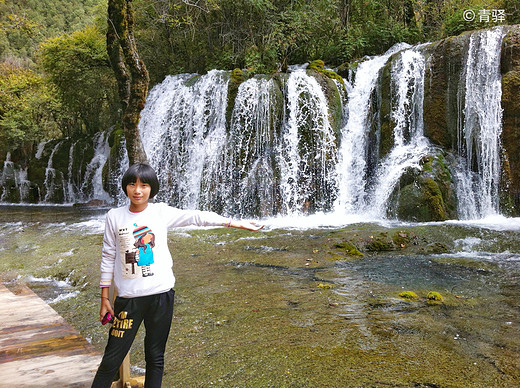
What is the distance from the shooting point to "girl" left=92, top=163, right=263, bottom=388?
2.18 metres

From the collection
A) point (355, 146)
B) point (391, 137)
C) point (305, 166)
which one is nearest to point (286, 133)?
point (305, 166)

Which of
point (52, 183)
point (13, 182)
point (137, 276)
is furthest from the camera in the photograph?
point (13, 182)

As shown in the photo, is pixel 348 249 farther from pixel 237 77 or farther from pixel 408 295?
pixel 237 77

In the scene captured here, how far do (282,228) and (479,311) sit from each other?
5.93 meters

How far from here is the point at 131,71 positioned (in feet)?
20.9

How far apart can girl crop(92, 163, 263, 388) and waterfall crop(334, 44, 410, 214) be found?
10.3 m

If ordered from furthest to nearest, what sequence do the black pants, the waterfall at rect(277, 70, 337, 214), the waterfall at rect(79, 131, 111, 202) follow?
the waterfall at rect(79, 131, 111, 202)
the waterfall at rect(277, 70, 337, 214)
the black pants

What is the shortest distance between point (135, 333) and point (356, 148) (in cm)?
1159

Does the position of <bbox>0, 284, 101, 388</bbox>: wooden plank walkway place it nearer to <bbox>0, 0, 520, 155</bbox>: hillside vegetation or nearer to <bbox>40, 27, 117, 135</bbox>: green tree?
<bbox>0, 0, 520, 155</bbox>: hillside vegetation

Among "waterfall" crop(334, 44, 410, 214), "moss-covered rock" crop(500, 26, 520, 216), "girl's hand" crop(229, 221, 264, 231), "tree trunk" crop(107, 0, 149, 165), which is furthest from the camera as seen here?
"waterfall" crop(334, 44, 410, 214)

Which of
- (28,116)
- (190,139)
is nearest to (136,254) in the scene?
(190,139)

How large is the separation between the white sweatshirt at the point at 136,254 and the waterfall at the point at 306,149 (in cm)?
1020

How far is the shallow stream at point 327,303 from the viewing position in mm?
3018

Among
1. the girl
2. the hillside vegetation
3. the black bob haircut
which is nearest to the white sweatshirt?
the girl
